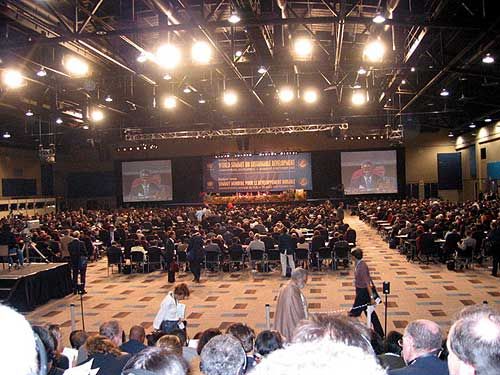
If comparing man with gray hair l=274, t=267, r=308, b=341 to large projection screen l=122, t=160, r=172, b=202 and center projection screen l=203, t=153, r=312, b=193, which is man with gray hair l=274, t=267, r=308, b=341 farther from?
large projection screen l=122, t=160, r=172, b=202

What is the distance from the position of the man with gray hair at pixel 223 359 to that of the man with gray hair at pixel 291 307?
3778 millimetres

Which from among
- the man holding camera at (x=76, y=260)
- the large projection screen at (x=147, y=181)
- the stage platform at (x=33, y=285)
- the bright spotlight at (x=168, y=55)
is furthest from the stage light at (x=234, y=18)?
the large projection screen at (x=147, y=181)

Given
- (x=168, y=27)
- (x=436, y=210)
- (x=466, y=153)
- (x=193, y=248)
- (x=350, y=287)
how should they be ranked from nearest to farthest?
(x=168, y=27) → (x=350, y=287) → (x=193, y=248) → (x=436, y=210) → (x=466, y=153)

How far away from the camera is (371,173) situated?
37.3m

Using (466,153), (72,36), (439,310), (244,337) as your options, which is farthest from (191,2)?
(466,153)

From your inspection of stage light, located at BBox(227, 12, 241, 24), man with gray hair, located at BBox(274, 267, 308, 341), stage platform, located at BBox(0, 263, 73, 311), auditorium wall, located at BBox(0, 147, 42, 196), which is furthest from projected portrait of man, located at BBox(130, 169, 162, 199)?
man with gray hair, located at BBox(274, 267, 308, 341)

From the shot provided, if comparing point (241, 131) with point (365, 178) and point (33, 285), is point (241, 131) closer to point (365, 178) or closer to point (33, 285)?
point (365, 178)

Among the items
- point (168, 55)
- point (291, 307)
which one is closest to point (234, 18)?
point (168, 55)

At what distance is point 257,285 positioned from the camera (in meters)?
13.2

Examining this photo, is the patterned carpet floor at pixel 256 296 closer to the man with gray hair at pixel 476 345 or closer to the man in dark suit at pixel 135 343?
the man in dark suit at pixel 135 343

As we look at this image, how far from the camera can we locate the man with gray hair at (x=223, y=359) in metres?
2.63

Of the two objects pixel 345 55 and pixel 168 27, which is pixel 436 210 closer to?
pixel 345 55

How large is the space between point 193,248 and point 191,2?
6453 millimetres

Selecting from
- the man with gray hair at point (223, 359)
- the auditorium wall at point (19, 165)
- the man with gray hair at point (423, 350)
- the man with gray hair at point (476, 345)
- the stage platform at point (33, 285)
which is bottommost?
the stage platform at point (33, 285)
